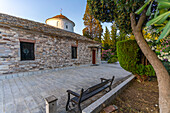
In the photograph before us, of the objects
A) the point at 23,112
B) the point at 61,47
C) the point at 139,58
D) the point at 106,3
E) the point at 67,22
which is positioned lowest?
the point at 23,112

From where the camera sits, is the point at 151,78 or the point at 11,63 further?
the point at 11,63

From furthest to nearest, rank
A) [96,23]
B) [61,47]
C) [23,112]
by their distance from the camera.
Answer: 1. [96,23]
2. [61,47]
3. [23,112]

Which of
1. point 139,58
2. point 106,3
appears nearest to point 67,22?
point 106,3

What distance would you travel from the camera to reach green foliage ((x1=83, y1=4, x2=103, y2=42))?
17.6m

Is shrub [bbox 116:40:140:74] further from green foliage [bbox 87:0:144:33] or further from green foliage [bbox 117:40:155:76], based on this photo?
green foliage [bbox 87:0:144:33]

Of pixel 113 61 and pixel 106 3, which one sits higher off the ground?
pixel 106 3

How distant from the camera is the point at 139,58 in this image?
4.52m

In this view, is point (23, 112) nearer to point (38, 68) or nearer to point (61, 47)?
point (38, 68)

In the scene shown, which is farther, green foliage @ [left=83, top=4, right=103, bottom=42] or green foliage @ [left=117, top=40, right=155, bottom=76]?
green foliage @ [left=83, top=4, right=103, bottom=42]

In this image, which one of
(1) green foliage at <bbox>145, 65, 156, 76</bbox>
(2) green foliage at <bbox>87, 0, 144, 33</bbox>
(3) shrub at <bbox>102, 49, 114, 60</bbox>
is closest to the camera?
(2) green foliage at <bbox>87, 0, 144, 33</bbox>

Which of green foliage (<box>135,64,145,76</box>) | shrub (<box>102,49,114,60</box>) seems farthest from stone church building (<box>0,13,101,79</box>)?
shrub (<box>102,49,114,60</box>)

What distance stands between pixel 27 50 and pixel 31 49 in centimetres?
30

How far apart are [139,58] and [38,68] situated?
8.06 meters

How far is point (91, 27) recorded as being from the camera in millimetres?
17703
